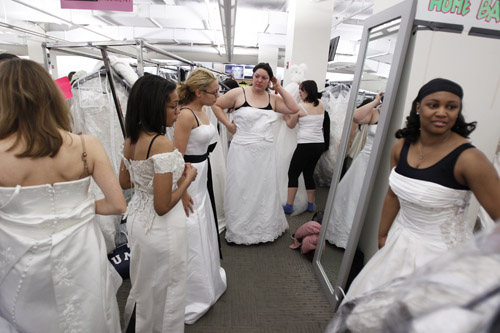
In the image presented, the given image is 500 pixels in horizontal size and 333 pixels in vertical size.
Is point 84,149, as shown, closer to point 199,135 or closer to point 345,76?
point 199,135

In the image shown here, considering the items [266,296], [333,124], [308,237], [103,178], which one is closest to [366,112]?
[308,237]

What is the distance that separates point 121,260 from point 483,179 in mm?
2434

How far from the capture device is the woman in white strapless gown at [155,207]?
129 centimetres

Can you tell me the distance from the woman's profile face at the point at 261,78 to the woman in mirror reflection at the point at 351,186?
927mm

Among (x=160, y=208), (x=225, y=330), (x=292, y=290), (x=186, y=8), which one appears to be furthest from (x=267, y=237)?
(x=186, y=8)

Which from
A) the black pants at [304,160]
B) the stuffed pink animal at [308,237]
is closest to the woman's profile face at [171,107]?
the stuffed pink animal at [308,237]

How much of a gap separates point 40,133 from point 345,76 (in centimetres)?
1783

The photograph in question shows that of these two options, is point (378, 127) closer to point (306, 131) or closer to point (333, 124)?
point (306, 131)

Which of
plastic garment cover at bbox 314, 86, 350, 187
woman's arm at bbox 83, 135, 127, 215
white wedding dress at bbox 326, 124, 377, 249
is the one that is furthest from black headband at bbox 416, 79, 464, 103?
plastic garment cover at bbox 314, 86, 350, 187

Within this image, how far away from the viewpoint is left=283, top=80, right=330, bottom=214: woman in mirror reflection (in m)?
3.26

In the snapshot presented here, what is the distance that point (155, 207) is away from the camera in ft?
4.43

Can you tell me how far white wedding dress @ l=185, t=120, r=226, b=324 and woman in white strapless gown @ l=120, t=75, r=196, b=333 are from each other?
329 millimetres

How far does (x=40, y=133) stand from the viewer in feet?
3.23

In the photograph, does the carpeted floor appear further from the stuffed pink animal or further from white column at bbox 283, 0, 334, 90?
white column at bbox 283, 0, 334, 90
